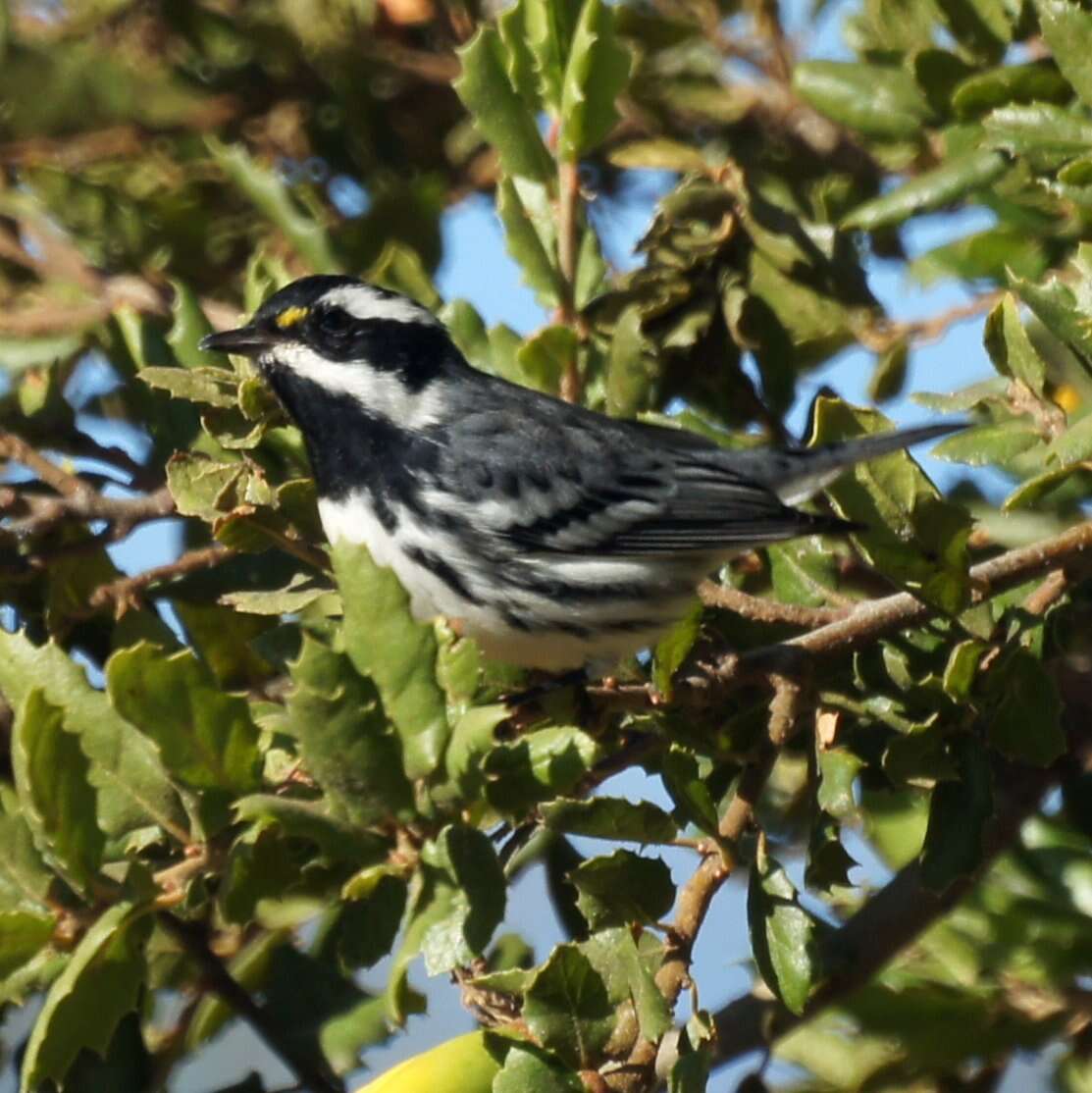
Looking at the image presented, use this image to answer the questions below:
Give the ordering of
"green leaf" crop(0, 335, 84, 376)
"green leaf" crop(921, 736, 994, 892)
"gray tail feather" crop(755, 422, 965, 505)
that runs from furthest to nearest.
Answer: "green leaf" crop(0, 335, 84, 376) → "gray tail feather" crop(755, 422, 965, 505) → "green leaf" crop(921, 736, 994, 892)

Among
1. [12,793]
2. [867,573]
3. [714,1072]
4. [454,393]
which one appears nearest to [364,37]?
[454,393]

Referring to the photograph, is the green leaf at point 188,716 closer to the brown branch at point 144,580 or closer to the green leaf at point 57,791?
the green leaf at point 57,791

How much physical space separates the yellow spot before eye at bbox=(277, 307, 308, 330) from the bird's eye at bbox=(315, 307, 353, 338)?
63 millimetres

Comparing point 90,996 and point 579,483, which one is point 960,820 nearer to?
point 90,996

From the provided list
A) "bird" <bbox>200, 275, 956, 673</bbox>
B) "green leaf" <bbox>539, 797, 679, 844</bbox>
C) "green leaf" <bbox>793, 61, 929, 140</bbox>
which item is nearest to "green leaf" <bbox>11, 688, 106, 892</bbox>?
"green leaf" <bbox>539, 797, 679, 844</bbox>

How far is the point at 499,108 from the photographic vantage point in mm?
3326

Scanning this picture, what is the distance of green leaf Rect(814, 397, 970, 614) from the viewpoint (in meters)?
2.48

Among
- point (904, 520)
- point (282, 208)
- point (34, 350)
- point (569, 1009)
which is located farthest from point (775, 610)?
point (34, 350)

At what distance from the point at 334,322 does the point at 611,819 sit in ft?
5.29

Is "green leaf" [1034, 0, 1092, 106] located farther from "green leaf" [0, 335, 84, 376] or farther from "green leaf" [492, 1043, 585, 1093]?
"green leaf" [0, 335, 84, 376]

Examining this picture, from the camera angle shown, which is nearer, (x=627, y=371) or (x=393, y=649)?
→ (x=393, y=649)

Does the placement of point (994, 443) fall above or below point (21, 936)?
below

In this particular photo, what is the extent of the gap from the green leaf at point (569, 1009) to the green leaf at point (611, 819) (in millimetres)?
154

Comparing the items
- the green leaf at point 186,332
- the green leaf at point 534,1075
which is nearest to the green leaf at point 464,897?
the green leaf at point 534,1075
